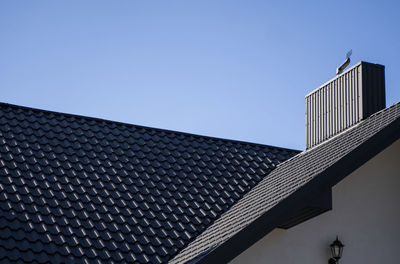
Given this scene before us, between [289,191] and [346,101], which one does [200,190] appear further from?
[346,101]

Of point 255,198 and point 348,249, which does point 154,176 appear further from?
point 348,249

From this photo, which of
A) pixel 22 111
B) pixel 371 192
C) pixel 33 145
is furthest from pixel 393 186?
pixel 22 111

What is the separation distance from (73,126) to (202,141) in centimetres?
258

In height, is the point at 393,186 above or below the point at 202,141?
above

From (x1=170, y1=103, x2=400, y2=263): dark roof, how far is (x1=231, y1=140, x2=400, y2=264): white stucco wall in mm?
462

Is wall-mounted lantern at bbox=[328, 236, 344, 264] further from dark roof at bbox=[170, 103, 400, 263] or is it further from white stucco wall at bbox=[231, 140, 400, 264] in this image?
dark roof at bbox=[170, 103, 400, 263]

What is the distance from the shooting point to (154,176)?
40.3 ft

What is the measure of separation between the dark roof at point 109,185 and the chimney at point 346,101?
1070 millimetres

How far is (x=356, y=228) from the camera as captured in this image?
33.2 feet

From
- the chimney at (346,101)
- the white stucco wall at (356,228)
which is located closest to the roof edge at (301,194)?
the white stucco wall at (356,228)

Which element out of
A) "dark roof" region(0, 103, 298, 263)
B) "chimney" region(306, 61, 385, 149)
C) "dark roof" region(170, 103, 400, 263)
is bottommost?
"dark roof" region(0, 103, 298, 263)

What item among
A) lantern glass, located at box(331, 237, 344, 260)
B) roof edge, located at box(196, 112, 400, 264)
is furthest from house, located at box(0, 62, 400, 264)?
lantern glass, located at box(331, 237, 344, 260)

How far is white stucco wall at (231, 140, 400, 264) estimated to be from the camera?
972cm

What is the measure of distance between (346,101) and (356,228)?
11.0 ft
